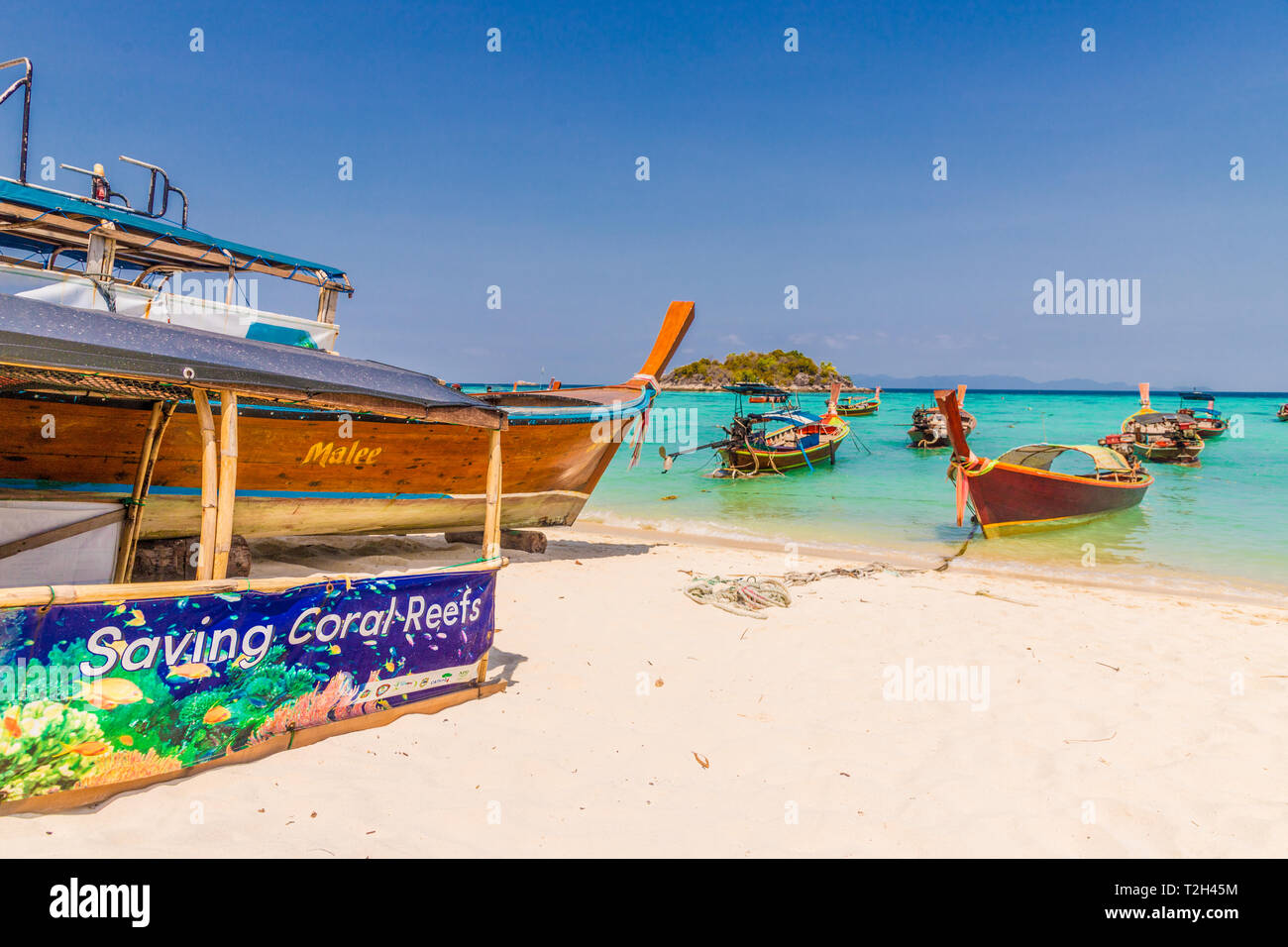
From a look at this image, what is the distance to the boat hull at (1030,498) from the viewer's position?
13102 mm

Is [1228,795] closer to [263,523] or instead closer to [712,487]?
[263,523]

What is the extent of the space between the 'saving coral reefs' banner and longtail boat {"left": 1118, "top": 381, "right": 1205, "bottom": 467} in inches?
1225

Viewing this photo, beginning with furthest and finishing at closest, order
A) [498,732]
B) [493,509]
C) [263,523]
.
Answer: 1. [263,523]
2. [493,509]
3. [498,732]

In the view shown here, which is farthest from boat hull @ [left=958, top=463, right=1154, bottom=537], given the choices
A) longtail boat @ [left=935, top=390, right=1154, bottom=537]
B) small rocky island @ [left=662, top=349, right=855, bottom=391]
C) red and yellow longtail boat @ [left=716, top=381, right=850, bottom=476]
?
small rocky island @ [left=662, top=349, right=855, bottom=391]

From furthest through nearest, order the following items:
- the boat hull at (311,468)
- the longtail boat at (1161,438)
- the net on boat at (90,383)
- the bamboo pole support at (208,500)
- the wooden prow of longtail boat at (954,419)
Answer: the longtail boat at (1161,438), the wooden prow of longtail boat at (954,419), the boat hull at (311,468), the net on boat at (90,383), the bamboo pole support at (208,500)

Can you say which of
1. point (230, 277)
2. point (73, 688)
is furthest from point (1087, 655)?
point (230, 277)

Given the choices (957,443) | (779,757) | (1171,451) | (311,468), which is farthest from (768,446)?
(779,757)

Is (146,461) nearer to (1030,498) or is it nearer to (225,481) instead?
(225,481)

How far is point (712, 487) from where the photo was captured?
2241 cm

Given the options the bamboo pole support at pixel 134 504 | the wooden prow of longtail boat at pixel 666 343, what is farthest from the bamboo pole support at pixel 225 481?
the wooden prow of longtail boat at pixel 666 343

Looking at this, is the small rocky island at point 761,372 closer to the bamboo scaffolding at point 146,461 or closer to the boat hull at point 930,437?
the boat hull at point 930,437

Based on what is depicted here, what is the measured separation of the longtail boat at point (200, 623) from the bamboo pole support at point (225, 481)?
0.04ft
